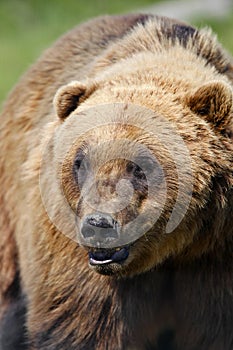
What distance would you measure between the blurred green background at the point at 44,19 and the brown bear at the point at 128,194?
1189 cm

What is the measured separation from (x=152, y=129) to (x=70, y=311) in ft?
4.20

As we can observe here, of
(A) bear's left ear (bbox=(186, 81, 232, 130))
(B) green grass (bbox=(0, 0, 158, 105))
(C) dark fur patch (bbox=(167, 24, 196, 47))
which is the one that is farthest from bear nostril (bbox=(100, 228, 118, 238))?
(B) green grass (bbox=(0, 0, 158, 105))

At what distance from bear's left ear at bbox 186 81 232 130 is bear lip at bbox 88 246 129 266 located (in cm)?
90

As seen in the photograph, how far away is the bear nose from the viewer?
5016 mm

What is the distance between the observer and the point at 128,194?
5227mm

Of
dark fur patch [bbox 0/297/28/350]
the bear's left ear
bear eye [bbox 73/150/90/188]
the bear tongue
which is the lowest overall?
dark fur patch [bbox 0/297/28/350]

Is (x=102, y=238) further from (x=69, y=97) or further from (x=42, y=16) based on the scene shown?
(x=42, y=16)

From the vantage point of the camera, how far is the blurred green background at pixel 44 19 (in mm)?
19034

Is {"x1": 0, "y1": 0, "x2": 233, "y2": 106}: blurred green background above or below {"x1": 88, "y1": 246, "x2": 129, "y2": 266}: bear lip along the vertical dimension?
above

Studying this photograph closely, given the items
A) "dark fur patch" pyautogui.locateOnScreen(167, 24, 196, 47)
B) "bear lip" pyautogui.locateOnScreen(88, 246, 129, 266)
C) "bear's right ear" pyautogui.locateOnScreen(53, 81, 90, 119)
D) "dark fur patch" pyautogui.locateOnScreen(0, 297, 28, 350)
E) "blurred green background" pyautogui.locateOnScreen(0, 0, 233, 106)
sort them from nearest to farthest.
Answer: "bear lip" pyautogui.locateOnScreen(88, 246, 129, 266)
"bear's right ear" pyautogui.locateOnScreen(53, 81, 90, 119)
"dark fur patch" pyautogui.locateOnScreen(167, 24, 196, 47)
"dark fur patch" pyautogui.locateOnScreen(0, 297, 28, 350)
"blurred green background" pyautogui.locateOnScreen(0, 0, 233, 106)

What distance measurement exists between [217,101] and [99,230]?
3.41 ft

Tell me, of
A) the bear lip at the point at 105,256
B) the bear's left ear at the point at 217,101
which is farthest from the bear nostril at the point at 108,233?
the bear's left ear at the point at 217,101

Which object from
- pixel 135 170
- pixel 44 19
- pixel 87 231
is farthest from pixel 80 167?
pixel 44 19

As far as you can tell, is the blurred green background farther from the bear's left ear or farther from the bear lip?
the bear lip
